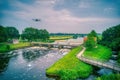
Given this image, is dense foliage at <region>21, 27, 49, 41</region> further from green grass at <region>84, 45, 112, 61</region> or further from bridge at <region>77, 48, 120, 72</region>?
bridge at <region>77, 48, 120, 72</region>

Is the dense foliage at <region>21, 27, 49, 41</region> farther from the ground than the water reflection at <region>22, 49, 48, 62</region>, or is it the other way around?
the dense foliage at <region>21, 27, 49, 41</region>

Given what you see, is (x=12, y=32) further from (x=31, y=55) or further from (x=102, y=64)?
(x=102, y=64)

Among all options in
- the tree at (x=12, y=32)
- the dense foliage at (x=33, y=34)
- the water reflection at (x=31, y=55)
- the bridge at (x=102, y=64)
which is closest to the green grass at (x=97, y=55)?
the bridge at (x=102, y=64)

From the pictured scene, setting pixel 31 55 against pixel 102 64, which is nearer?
pixel 102 64

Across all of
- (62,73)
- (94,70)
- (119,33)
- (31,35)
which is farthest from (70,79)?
(31,35)

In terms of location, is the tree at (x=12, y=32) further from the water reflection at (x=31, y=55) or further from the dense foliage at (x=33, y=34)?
the water reflection at (x=31, y=55)

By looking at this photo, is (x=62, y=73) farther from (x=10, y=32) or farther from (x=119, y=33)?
(x=10, y=32)

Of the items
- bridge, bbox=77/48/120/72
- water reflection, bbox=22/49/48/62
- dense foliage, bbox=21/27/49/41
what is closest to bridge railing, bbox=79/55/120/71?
bridge, bbox=77/48/120/72

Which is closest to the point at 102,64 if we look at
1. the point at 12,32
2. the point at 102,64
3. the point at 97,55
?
the point at 102,64
